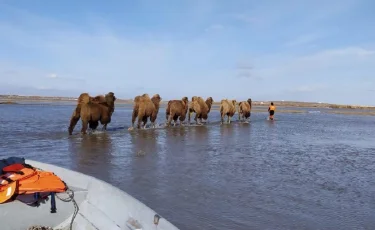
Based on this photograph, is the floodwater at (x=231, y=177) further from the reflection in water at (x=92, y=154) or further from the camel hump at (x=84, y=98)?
the camel hump at (x=84, y=98)

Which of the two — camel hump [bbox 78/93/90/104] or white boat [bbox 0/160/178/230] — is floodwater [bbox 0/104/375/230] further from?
camel hump [bbox 78/93/90/104]

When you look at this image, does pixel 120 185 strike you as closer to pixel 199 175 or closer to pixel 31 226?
pixel 199 175

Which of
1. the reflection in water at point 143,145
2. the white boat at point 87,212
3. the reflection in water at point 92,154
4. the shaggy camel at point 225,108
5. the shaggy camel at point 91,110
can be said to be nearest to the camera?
the white boat at point 87,212

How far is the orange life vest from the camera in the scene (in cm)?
357

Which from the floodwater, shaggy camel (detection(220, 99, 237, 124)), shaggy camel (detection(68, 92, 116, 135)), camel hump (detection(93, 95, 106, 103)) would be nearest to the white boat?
the floodwater

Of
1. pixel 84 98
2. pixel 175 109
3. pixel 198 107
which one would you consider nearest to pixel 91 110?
pixel 84 98

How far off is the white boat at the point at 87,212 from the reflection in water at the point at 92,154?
291 centimetres

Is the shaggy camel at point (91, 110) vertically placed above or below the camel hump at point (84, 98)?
below

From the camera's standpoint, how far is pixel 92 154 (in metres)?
9.74

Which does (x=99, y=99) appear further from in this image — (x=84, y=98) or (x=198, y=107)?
(x=198, y=107)

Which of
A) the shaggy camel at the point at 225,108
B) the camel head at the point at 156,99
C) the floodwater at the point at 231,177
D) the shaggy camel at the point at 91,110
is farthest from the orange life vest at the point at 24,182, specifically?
the shaggy camel at the point at 225,108

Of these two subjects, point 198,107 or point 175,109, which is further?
point 198,107

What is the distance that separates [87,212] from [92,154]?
242 inches

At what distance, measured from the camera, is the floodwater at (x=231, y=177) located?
4992 mm
